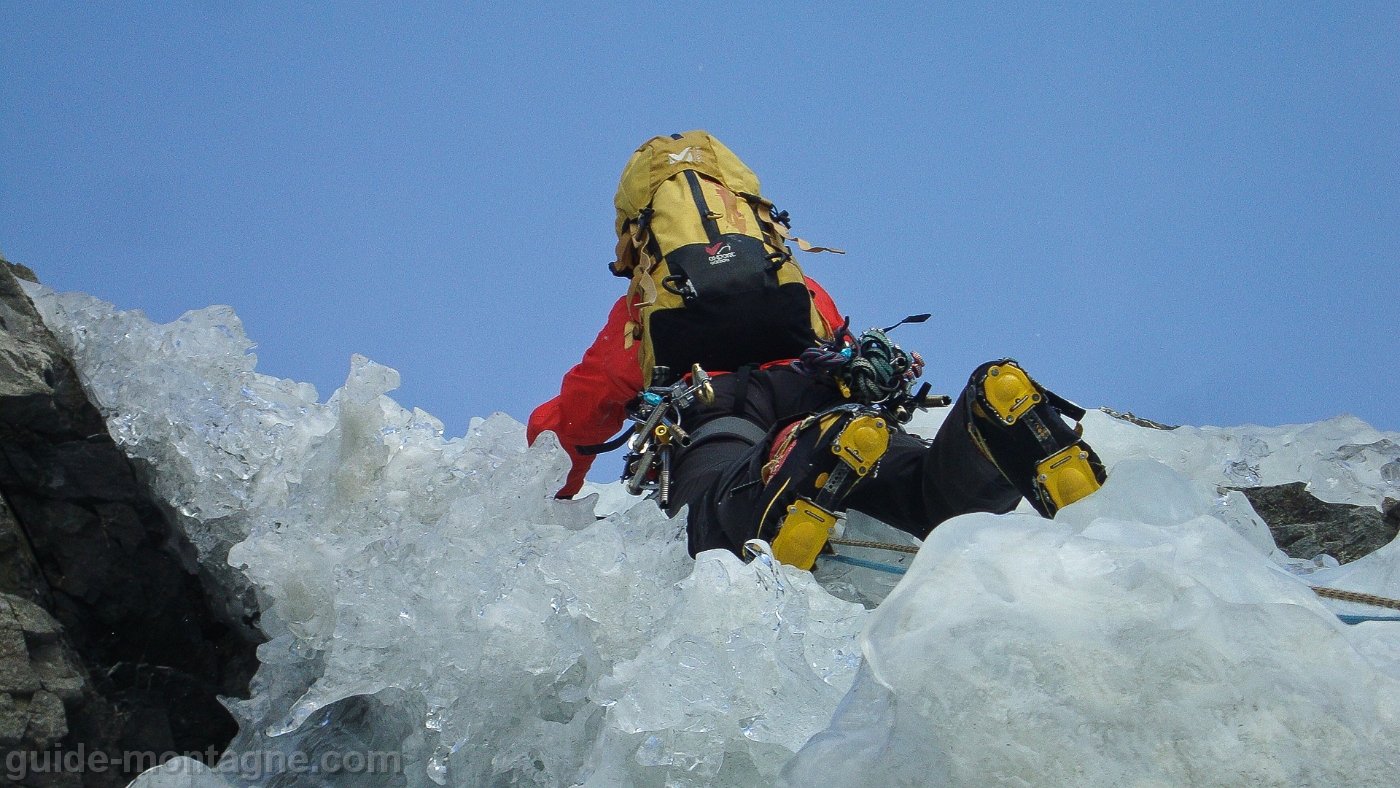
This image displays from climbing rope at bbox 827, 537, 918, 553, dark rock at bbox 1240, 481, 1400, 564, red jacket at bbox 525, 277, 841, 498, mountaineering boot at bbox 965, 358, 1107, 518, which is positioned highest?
red jacket at bbox 525, 277, 841, 498

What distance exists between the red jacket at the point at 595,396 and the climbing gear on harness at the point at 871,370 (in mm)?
952

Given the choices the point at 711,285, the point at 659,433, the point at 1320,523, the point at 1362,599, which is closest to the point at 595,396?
the point at 659,433

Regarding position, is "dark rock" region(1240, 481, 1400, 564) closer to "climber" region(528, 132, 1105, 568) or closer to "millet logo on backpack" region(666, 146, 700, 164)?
"climber" region(528, 132, 1105, 568)

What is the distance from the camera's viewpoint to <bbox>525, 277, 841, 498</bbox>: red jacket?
4.64m

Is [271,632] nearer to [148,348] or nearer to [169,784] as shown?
[169,784]

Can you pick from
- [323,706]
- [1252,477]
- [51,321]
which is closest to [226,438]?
[51,321]

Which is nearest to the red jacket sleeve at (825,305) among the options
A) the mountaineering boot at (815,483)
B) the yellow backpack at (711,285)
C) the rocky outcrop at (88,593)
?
the yellow backpack at (711,285)

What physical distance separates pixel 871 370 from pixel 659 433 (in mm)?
947

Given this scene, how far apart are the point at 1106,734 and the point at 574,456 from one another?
367 centimetres

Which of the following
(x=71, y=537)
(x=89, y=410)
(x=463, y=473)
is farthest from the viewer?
(x=463, y=473)

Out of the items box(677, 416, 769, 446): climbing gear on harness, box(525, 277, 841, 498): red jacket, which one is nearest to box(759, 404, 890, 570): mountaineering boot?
box(677, 416, 769, 446): climbing gear on harness

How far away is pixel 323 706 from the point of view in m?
2.46

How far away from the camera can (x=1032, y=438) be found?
2928 mm

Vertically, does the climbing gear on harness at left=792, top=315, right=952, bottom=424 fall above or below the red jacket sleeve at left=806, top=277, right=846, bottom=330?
below
